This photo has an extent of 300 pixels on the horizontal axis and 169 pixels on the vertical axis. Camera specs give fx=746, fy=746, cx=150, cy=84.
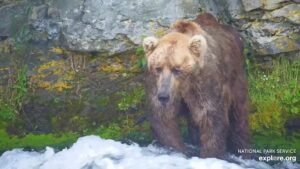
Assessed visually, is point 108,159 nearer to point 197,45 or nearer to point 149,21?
point 197,45

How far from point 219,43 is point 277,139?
1.40 metres

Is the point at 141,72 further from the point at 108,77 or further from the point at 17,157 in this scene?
the point at 17,157

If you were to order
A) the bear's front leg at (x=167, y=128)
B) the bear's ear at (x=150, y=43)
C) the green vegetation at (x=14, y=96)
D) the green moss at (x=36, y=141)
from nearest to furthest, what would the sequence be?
the bear's ear at (x=150, y=43), the bear's front leg at (x=167, y=128), the green moss at (x=36, y=141), the green vegetation at (x=14, y=96)

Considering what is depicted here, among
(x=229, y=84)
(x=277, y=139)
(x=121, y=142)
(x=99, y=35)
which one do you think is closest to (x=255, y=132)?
(x=277, y=139)

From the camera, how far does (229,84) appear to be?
8.43 metres

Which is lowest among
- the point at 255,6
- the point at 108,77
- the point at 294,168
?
the point at 294,168

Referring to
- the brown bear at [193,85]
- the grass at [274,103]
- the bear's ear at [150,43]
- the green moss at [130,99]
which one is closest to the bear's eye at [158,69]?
the brown bear at [193,85]

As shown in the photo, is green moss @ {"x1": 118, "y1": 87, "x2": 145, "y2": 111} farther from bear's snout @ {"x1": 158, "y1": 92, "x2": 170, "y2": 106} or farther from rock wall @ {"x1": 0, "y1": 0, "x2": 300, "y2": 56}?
bear's snout @ {"x1": 158, "y1": 92, "x2": 170, "y2": 106}

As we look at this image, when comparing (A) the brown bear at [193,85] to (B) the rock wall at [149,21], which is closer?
(A) the brown bear at [193,85]

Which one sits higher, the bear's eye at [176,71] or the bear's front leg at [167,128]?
the bear's eye at [176,71]

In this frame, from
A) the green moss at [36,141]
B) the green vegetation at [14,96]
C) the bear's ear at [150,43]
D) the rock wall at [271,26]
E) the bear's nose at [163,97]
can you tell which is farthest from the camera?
the rock wall at [271,26]

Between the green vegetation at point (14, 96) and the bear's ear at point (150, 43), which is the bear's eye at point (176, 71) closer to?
the bear's ear at point (150, 43)

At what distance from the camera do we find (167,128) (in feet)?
26.7

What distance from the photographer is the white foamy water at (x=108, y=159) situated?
8.00m
